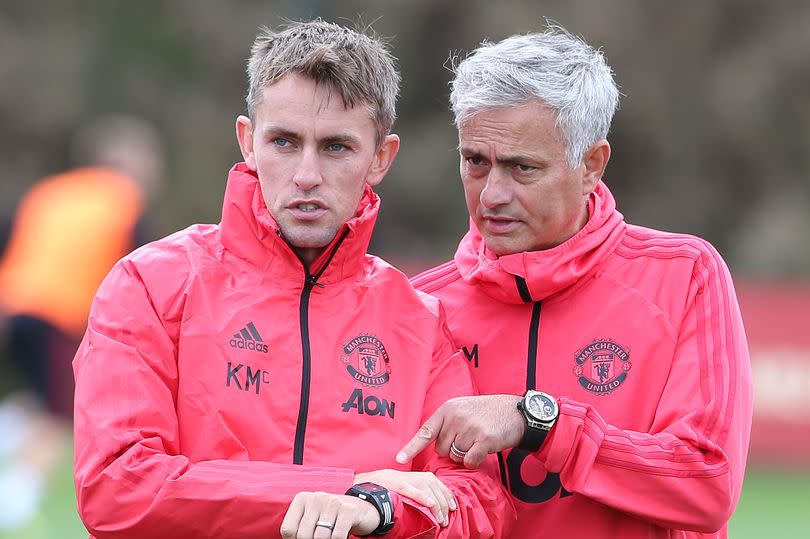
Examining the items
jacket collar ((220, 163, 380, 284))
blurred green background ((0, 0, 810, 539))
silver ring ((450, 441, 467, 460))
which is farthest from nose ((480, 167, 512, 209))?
blurred green background ((0, 0, 810, 539))

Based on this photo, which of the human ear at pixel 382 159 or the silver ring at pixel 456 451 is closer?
the silver ring at pixel 456 451

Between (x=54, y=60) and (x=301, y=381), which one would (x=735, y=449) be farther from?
(x=54, y=60)

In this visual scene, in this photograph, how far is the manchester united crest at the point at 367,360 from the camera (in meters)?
3.96

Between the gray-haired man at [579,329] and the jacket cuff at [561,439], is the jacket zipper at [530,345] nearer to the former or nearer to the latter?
the gray-haired man at [579,329]

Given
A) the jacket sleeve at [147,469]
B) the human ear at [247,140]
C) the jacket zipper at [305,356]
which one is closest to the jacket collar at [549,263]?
the jacket zipper at [305,356]

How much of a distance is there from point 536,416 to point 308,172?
94 centimetres

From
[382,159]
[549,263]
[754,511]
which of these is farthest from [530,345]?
[754,511]

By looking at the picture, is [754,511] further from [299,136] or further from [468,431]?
A: [299,136]

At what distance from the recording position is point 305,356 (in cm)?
389

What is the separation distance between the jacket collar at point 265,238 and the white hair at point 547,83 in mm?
544

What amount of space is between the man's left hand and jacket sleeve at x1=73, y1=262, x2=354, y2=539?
28cm

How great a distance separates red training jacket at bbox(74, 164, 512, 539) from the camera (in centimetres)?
360

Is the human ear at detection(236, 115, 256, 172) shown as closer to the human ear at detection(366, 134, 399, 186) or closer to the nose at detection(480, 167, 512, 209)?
the human ear at detection(366, 134, 399, 186)

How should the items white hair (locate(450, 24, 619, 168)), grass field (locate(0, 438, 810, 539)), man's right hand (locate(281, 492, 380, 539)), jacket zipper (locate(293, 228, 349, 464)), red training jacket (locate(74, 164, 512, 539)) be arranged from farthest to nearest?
grass field (locate(0, 438, 810, 539)) → white hair (locate(450, 24, 619, 168)) → jacket zipper (locate(293, 228, 349, 464)) → red training jacket (locate(74, 164, 512, 539)) → man's right hand (locate(281, 492, 380, 539))
